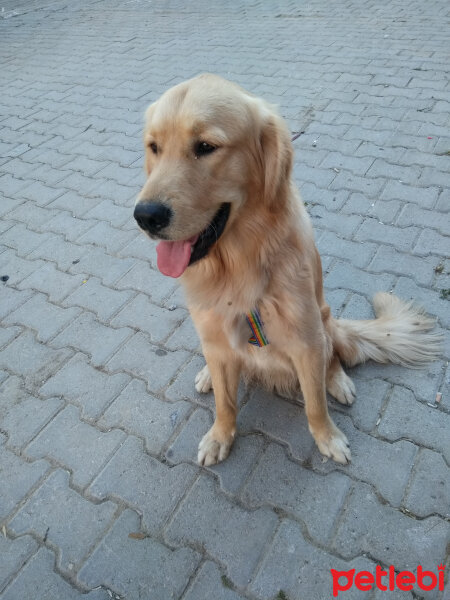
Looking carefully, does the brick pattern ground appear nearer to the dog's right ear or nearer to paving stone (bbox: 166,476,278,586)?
paving stone (bbox: 166,476,278,586)

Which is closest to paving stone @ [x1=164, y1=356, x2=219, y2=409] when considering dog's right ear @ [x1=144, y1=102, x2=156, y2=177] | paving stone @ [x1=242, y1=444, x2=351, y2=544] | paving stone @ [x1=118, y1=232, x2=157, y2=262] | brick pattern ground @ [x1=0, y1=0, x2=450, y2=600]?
brick pattern ground @ [x1=0, y1=0, x2=450, y2=600]

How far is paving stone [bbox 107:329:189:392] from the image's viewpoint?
2682 mm

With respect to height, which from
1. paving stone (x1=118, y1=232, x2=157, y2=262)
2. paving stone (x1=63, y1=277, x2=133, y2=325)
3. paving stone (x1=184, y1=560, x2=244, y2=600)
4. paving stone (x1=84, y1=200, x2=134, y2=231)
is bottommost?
paving stone (x1=184, y1=560, x2=244, y2=600)

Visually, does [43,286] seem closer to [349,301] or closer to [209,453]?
[209,453]

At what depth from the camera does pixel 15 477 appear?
231 centimetres

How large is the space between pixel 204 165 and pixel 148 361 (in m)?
1.50

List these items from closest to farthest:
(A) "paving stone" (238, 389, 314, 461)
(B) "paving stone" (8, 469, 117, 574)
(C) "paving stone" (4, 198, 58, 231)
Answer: (B) "paving stone" (8, 469, 117, 574) < (A) "paving stone" (238, 389, 314, 461) < (C) "paving stone" (4, 198, 58, 231)

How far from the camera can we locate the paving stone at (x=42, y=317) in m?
3.10

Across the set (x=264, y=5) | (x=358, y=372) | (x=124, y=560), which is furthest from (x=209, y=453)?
(x=264, y=5)

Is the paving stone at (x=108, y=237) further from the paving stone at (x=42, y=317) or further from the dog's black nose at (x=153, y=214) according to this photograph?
the dog's black nose at (x=153, y=214)

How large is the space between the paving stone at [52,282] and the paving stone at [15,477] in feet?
4.19

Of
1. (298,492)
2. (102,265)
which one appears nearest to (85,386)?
(102,265)

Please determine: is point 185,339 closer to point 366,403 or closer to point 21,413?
point 21,413

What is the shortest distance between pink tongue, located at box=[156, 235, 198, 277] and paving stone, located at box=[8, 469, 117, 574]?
1.23m
